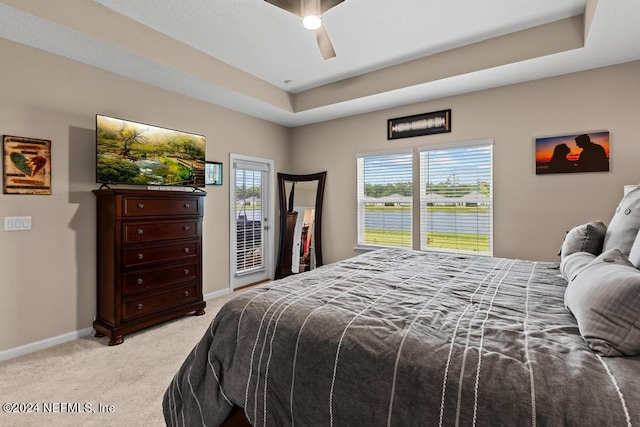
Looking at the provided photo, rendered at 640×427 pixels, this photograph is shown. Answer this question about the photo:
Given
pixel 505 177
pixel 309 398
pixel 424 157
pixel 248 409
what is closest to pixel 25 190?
pixel 248 409

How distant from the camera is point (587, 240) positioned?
199cm

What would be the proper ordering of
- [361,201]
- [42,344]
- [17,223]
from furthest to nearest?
[361,201] → [42,344] → [17,223]

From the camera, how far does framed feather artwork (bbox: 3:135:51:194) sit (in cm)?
261

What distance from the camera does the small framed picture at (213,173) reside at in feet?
13.7

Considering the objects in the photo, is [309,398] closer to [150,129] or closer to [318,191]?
[150,129]

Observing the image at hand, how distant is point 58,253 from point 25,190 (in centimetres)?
63

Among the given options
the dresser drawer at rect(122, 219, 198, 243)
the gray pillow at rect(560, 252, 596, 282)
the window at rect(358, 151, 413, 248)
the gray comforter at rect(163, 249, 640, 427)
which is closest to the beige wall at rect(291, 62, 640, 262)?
the window at rect(358, 151, 413, 248)

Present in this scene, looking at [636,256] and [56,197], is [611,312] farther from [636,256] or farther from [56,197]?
[56,197]

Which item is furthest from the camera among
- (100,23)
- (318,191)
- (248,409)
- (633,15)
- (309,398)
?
(318,191)

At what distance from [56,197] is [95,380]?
1.71m

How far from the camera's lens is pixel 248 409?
1.32 meters

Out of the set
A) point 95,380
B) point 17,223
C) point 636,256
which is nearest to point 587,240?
point 636,256

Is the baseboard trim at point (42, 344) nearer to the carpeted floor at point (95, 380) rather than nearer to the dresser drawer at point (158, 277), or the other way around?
the carpeted floor at point (95, 380)

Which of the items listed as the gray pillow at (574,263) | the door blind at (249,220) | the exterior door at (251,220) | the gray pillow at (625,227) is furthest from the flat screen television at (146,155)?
the gray pillow at (625,227)
